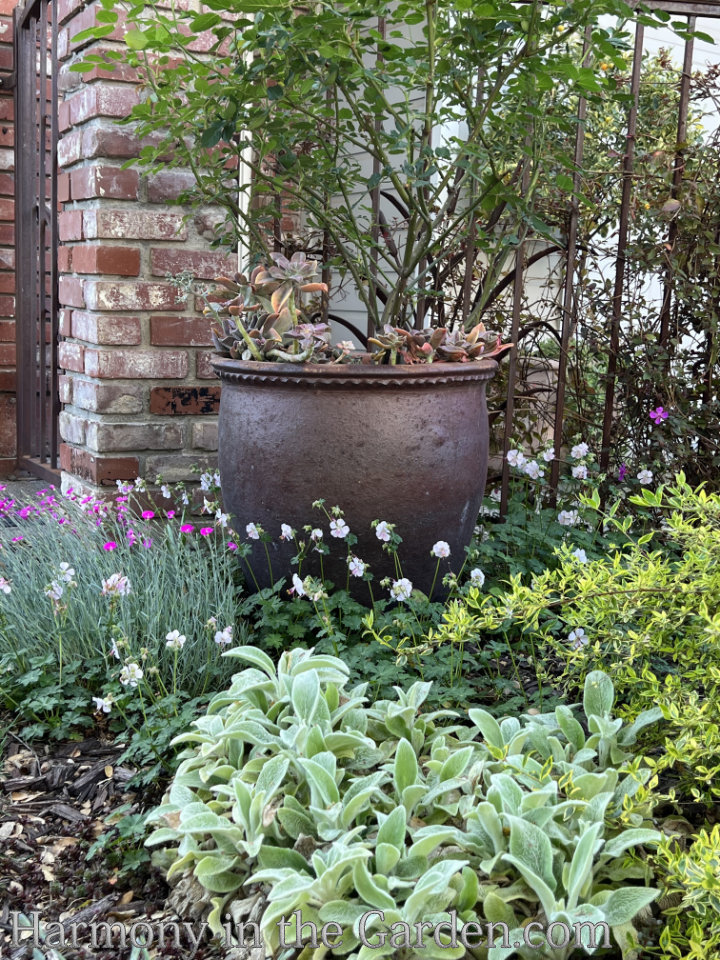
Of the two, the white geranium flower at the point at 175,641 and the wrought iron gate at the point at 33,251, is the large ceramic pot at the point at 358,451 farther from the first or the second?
the wrought iron gate at the point at 33,251

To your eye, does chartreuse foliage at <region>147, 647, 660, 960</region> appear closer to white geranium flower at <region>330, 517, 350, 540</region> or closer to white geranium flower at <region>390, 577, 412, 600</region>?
white geranium flower at <region>390, 577, 412, 600</region>

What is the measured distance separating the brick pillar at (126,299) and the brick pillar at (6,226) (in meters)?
0.94

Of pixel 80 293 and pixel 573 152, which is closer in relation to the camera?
pixel 80 293

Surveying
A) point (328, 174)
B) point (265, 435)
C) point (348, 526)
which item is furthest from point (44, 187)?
point (348, 526)

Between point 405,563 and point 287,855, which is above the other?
point 405,563

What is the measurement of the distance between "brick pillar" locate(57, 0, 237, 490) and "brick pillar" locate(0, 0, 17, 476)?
0.94m

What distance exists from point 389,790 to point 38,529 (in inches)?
55.7

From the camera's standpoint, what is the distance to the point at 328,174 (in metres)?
2.66

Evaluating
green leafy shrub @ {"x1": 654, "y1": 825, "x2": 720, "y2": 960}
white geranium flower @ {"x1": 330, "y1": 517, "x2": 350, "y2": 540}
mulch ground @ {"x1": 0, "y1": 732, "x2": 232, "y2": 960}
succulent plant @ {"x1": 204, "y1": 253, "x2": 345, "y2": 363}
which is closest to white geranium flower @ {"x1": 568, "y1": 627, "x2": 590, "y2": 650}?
green leafy shrub @ {"x1": 654, "y1": 825, "x2": 720, "y2": 960}

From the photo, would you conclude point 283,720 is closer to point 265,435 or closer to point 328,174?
point 265,435

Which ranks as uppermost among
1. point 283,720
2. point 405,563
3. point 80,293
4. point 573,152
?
point 573,152

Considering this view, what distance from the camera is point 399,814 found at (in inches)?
54.6

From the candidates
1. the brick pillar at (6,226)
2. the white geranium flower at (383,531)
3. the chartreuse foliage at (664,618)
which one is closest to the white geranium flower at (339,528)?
the white geranium flower at (383,531)

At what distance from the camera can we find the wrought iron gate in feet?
11.9
